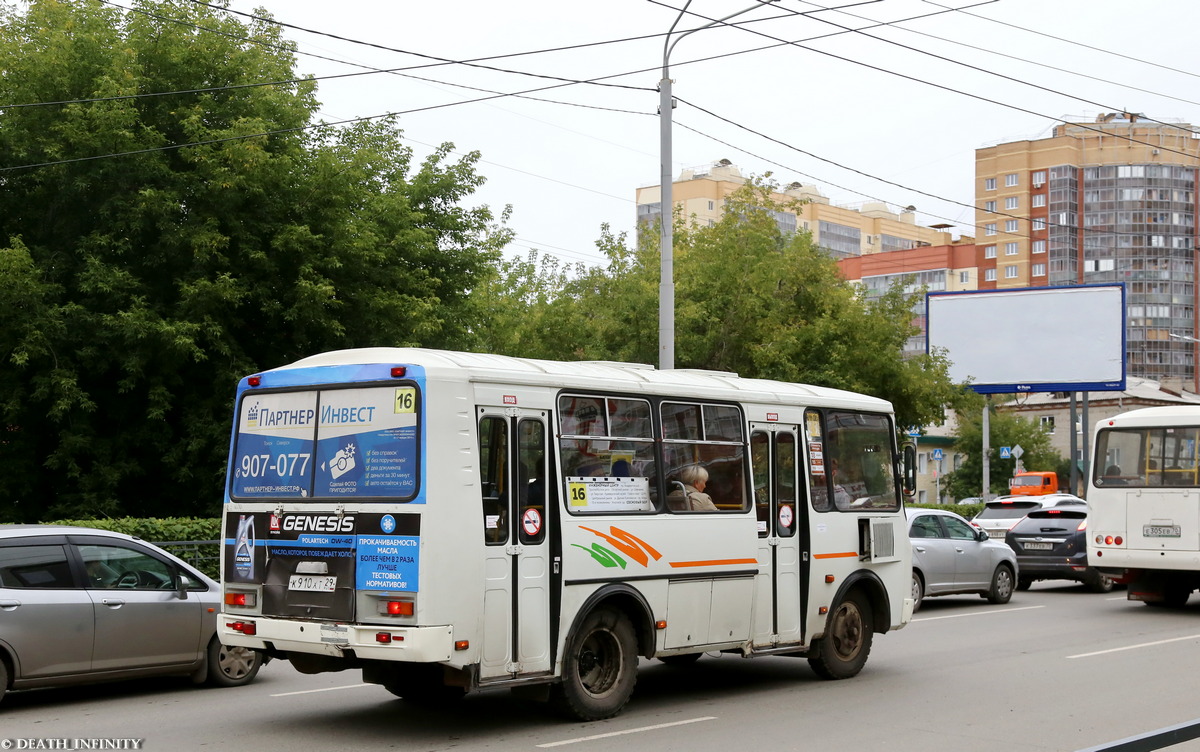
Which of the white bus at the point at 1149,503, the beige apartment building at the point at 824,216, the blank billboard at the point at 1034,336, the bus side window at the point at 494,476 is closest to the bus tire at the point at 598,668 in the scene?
the bus side window at the point at 494,476

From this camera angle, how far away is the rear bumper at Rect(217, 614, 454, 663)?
862 centimetres

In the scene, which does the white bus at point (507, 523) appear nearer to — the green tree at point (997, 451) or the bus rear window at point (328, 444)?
the bus rear window at point (328, 444)

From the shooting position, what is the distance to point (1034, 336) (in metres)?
45.8

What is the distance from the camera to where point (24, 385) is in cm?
2023

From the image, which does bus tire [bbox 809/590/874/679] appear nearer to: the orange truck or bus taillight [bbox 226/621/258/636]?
bus taillight [bbox 226/621/258/636]

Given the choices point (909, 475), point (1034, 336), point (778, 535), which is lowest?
point (778, 535)

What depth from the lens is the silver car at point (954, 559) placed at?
20.0m

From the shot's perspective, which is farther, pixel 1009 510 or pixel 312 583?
pixel 1009 510

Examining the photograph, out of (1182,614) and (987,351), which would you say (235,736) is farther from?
(987,351)

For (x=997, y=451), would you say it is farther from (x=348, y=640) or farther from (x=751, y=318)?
(x=348, y=640)

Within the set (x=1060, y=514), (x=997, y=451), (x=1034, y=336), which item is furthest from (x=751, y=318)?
(x=997, y=451)

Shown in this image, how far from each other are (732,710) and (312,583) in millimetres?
3677

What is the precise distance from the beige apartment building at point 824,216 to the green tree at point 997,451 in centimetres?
3102

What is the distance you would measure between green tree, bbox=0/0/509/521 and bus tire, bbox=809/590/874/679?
1100 cm
